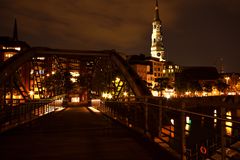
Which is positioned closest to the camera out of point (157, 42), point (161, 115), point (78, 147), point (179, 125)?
point (179, 125)

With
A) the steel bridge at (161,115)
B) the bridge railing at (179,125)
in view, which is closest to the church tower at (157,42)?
the steel bridge at (161,115)

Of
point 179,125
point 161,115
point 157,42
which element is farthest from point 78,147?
point 157,42

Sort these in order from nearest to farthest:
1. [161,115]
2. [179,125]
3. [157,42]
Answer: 1. [179,125]
2. [161,115]
3. [157,42]

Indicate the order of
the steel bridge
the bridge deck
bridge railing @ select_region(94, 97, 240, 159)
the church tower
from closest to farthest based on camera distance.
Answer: bridge railing @ select_region(94, 97, 240, 159) → the steel bridge → the bridge deck → the church tower

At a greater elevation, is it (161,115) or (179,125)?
(161,115)

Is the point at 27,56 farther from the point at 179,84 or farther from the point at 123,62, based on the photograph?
the point at 179,84

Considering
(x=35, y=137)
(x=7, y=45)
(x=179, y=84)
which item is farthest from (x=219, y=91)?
(x=35, y=137)

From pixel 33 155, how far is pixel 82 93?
84879 mm

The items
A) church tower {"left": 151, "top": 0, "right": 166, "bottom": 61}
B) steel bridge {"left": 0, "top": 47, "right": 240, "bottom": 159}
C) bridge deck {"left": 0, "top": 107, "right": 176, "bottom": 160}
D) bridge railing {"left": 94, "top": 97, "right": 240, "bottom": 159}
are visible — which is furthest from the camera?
church tower {"left": 151, "top": 0, "right": 166, "bottom": 61}

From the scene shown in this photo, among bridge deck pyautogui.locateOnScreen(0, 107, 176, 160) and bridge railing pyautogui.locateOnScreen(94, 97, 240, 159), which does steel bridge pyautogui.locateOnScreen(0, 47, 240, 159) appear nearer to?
bridge railing pyautogui.locateOnScreen(94, 97, 240, 159)

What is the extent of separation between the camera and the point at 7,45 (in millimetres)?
102562

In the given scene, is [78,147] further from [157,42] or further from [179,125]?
[157,42]

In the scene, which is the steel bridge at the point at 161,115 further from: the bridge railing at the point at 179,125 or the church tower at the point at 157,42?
the church tower at the point at 157,42

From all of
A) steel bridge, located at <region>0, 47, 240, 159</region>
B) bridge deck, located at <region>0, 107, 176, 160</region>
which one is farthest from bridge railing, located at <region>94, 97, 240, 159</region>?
bridge deck, located at <region>0, 107, 176, 160</region>
